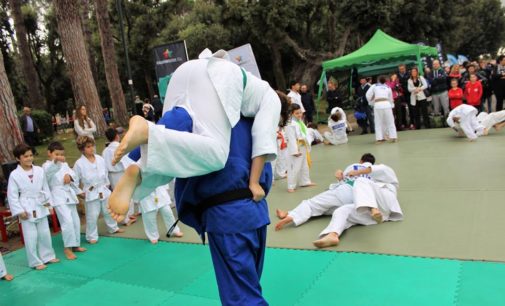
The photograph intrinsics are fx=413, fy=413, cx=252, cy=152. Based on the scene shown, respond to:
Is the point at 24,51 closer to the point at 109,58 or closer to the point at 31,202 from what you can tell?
the point at 109,58

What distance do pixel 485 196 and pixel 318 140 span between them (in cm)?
631

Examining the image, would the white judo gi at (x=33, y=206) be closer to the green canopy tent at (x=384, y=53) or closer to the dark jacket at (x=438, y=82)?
the dark jacket at (x=438, y=82)

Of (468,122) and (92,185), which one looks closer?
(92,185)

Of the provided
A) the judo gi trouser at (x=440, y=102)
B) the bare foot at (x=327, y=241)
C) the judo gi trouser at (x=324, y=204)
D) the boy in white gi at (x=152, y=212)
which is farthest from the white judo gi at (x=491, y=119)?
the boy in white gi at (x=152, y=212)

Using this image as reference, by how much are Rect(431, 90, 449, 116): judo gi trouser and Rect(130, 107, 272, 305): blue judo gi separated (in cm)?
1003

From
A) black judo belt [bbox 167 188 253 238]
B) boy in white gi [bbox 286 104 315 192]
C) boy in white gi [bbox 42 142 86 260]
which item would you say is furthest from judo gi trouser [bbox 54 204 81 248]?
black judo belt [bbox 167 188 253 238]

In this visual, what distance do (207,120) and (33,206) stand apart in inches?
139

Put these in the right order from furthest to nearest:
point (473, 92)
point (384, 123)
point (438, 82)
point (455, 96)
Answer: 1. point (438, 82)
2. point (455, 96)
3. point (473, 92)
4. point (384, 123)

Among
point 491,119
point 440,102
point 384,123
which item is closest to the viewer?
point 491,119

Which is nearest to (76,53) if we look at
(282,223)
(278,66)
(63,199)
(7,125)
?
(7,125)

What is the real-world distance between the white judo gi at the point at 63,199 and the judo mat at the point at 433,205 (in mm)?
757

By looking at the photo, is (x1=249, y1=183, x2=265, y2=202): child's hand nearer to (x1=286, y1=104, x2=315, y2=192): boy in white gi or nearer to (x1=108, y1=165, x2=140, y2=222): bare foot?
(x1=108, y1=165, x2=140, y2=222): bare foot

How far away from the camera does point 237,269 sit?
1.90 m

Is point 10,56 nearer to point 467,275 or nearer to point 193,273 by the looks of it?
point 193,273
